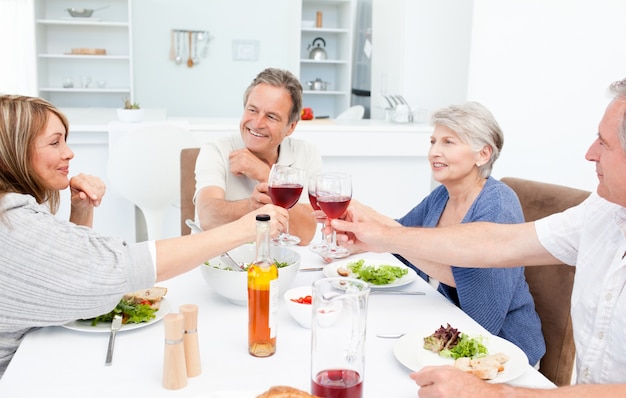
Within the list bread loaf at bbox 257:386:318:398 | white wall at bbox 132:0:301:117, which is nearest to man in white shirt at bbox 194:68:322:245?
bread loaf at bbox 257:386:318:398

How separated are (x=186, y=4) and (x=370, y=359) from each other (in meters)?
6.54

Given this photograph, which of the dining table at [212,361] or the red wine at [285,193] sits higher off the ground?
the red wine at [285,193]

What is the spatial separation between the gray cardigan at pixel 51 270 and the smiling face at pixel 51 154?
201 mm

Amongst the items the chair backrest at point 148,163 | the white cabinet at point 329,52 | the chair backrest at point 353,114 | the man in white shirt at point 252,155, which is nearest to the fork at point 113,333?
the man in white shirt at point 252,155

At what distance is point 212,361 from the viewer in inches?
44.8

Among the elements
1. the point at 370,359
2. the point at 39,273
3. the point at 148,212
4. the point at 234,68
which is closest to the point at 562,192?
the point at 370,359

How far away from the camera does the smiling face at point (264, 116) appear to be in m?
2.23

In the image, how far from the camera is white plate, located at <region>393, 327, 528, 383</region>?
42.6 inches

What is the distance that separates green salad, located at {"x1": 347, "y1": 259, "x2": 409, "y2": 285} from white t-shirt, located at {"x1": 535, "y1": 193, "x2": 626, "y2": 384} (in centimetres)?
40

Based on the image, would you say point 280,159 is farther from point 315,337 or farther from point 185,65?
point 185,65

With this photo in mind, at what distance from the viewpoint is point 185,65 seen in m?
7.15

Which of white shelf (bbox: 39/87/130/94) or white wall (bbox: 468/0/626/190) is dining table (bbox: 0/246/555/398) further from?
white shelf (bbox: 39/87/130/94)

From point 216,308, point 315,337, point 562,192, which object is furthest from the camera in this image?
point 562,192

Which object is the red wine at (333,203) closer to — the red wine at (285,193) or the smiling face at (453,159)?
the red wine at (285,193)
